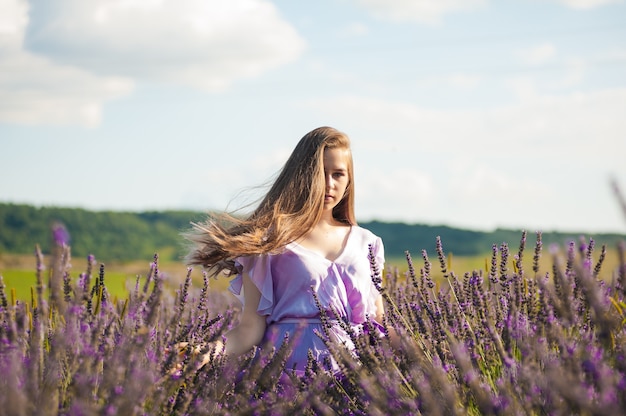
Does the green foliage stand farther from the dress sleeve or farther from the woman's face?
the dress sleeve

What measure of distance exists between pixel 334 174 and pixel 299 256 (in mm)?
524

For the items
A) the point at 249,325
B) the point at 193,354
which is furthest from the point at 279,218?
the point at 193,354

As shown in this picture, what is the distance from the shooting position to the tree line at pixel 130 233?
23.9m

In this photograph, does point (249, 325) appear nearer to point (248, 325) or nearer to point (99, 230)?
point (248, 325)

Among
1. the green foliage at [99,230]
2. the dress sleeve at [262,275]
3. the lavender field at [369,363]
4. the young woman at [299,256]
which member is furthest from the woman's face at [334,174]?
the green foliage at [99,230]

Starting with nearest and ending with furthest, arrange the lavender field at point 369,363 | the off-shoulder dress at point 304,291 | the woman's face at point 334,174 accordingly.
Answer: the lavender field at point 369,363, the off-shoulder dress at point 304,291, the woman's face at point 334,174

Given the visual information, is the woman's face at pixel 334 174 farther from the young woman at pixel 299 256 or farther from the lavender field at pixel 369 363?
the lavender field at pixel 369 363

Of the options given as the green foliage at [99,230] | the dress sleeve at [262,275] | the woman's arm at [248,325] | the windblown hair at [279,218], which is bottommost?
the green foliage at [99,230]

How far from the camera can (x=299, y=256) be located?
3162 mm

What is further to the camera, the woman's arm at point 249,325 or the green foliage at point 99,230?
the green foliage at point 99,230

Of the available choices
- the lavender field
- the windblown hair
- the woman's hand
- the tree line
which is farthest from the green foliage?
the lavender field

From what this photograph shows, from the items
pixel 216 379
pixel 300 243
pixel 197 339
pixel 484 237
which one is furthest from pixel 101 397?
pixel 484 237

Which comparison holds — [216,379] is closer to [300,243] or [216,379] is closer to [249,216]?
[300,243]

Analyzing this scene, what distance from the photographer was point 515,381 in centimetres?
194
